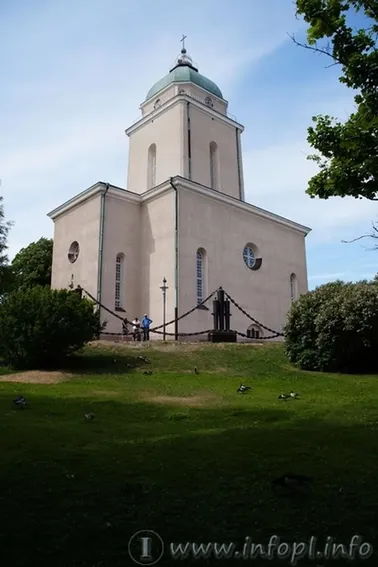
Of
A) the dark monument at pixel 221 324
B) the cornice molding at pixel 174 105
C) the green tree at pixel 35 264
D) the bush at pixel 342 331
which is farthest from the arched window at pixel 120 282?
the bush at pixel 342 331

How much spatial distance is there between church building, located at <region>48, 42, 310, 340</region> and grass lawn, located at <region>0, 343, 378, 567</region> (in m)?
15.0

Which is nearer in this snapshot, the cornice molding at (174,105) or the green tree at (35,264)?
the cornice molding at (174,105)

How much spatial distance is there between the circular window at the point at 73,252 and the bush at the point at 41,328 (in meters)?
12.6

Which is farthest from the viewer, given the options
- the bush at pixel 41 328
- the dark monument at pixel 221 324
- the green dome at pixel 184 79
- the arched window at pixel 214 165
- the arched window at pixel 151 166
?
the green dome at pixel 184 79

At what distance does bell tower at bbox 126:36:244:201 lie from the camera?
2945 centimetres

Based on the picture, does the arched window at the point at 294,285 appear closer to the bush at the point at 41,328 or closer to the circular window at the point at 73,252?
the circular window at the point at 73,252

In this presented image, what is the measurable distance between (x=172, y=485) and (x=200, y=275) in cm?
2154

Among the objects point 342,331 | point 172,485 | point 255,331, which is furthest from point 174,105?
point 172,485

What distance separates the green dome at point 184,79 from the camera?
31141mm

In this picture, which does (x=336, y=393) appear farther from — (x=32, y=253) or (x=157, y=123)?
(x=32, y=253)

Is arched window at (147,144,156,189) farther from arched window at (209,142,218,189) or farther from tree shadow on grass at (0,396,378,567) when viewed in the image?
tree shadow on grass at (0,396,378,567)

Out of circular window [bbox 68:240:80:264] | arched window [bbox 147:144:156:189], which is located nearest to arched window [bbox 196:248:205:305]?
arched window [bbox 147:144:156:189]

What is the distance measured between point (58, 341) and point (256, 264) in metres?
16.7

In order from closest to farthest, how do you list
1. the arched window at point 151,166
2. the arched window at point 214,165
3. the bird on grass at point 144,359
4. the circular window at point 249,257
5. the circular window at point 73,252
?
Result: the bird on grass at point 144,359, the circular window at point 73,252, the circular window at point 249,257, the arched window at point 151,166, the arched window at point 214,165
